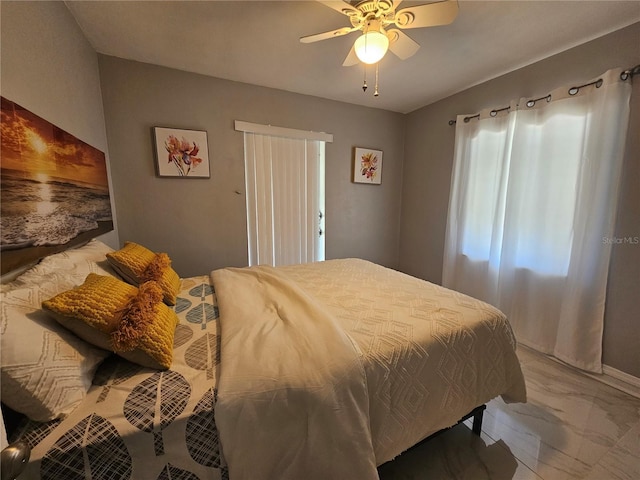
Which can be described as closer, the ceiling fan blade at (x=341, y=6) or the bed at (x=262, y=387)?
the bed at (x=262, y=387)

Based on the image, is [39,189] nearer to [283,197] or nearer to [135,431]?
[135,431]

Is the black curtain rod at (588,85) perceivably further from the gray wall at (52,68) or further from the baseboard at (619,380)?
the gray wall at (52,68)

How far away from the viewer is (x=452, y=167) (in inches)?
117

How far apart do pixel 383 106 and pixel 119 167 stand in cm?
300

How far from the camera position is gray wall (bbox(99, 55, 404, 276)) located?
7.66 ft

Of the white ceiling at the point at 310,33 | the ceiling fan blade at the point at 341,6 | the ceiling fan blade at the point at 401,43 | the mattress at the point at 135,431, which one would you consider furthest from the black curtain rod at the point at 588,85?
the mattress at the point at 135,431

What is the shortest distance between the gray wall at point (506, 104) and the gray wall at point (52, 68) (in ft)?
11.0

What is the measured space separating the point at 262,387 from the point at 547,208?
255 centimetres

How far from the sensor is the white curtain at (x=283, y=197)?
2883mm

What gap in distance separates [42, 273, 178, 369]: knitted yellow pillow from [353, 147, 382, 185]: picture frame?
9.46 feet

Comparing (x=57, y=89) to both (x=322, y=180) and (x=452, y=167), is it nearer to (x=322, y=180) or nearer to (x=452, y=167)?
(x=322, y=180)

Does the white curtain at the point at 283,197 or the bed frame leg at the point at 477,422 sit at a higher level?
the white curtain at the point at 283,197

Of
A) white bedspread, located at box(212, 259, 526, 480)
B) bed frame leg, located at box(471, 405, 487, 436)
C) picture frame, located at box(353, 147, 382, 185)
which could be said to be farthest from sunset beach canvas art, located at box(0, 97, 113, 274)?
picture frame, located at box(353, 147, 382, 185)

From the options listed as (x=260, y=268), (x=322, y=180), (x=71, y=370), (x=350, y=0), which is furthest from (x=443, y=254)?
(x=71, y=370)
